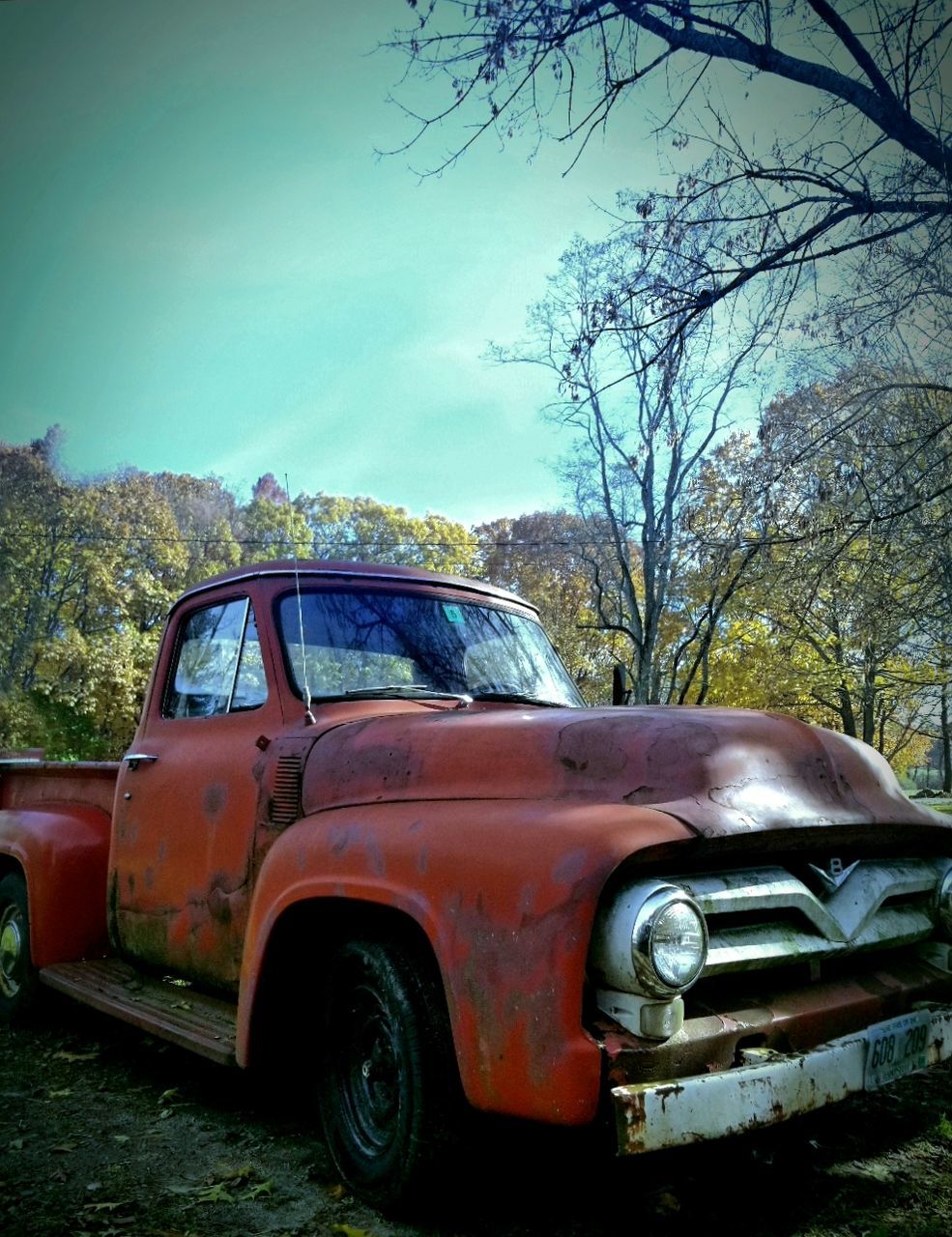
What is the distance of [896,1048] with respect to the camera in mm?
2826

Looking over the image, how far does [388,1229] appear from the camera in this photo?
2.77 metres

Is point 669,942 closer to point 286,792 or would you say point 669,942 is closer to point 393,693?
point 286,792

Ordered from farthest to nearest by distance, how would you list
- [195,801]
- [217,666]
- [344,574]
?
[217,666] < [344,574] < [195,801]

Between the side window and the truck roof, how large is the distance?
11 centimetres

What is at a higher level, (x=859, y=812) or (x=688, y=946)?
(x=859, y=812)

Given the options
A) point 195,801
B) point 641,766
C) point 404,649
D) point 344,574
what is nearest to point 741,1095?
point 641,766

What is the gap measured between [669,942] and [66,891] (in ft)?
10.8

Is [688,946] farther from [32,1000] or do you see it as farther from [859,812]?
[32,1000]

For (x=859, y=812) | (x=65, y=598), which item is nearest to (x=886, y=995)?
(x=859, y=812)

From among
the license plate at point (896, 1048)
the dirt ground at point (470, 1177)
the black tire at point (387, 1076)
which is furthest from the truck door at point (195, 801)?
the license plate at point (896, 1048)

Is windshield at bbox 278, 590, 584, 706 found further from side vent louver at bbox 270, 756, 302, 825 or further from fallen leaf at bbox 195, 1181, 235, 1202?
fallen leaf at bbox 195, 1181, 235, 1202

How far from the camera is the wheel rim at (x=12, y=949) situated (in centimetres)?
502

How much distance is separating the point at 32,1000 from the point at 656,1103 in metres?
3.64

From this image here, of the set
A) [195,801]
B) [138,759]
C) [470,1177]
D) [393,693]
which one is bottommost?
[470,1177]
